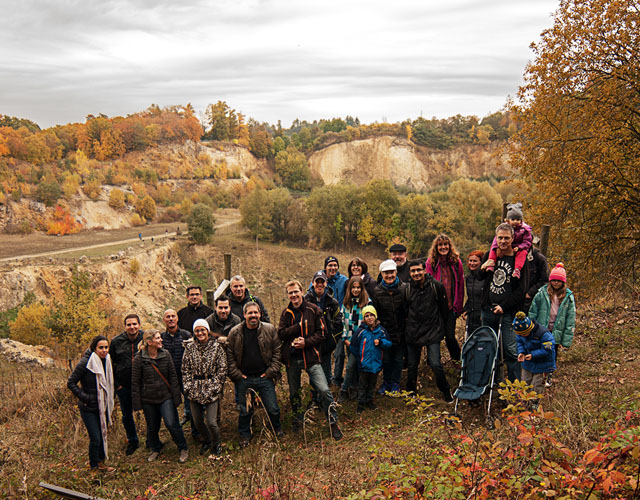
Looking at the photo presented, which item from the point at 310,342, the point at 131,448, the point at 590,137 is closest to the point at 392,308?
the point at 310,342

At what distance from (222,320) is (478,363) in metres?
3.31

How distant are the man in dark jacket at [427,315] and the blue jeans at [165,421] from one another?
2.98 meters

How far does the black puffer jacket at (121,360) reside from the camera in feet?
17.8

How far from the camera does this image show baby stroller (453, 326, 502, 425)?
495 centimetres

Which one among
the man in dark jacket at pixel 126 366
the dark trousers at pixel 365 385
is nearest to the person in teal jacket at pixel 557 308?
the dark trousers at pixel 365 385

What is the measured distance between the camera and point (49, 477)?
15.3ft

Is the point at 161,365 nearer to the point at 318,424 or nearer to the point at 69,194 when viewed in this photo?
the point at 318,424

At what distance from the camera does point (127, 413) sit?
18.0 feet

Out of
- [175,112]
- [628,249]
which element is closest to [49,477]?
[628,249]

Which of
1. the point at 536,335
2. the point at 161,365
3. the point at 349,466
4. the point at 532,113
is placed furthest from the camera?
the point at 532,113

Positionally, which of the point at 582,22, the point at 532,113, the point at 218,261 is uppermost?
the point at 582,22

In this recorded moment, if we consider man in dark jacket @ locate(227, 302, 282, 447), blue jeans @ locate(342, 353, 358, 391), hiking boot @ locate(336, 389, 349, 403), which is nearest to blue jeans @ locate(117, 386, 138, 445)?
man in dark jacket @ locate(227, 302, 282, 447)

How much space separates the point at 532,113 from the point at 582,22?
2488 millimetres

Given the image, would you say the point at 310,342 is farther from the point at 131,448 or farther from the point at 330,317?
the point at 131,448
